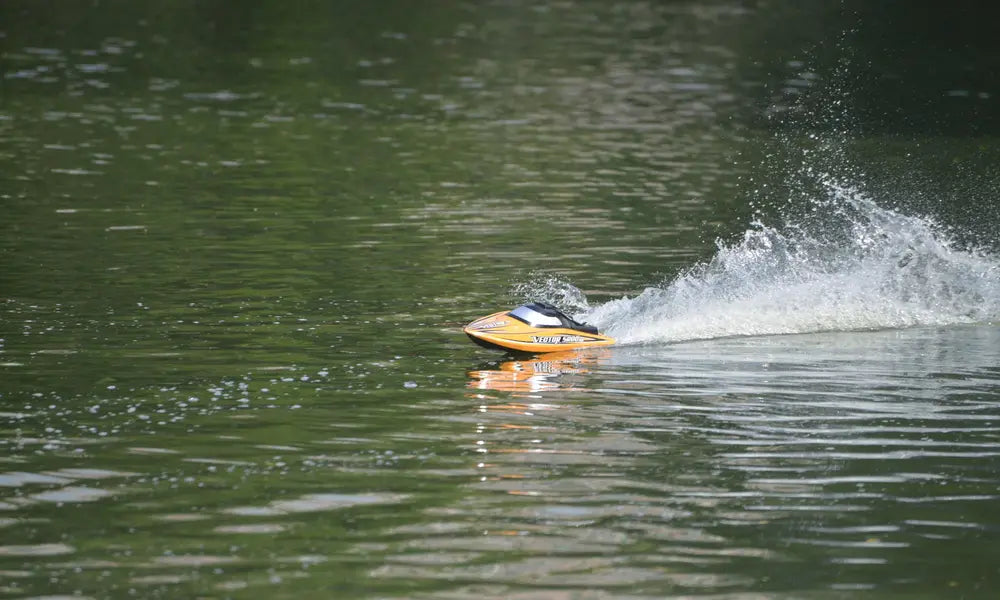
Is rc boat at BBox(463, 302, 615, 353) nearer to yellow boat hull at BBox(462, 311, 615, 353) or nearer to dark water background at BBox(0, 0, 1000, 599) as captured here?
yellow boat hull at BBox(462, 311, 615, 353)

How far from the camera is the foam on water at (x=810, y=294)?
2467 centimetres

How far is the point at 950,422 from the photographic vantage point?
19.3 m

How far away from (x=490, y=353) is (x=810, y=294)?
583 cm

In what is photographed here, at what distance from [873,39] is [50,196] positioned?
165 ft

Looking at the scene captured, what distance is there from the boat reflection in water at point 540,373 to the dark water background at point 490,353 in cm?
9

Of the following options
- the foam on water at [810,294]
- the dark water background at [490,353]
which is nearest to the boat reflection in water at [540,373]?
the dark water background at [490,353]

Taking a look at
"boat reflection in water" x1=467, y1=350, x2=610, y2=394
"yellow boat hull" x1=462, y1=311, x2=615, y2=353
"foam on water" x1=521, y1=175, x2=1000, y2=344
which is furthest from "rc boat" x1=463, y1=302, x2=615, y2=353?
"foam on water" x1=521, y1=175, x2=1000, y2=344

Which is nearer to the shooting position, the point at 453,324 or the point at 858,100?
the point at 453,324

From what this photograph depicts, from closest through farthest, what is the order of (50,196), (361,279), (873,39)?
(361,279), (50,196), (873,39)

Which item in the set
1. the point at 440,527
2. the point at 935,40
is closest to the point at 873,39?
the point at 935,40

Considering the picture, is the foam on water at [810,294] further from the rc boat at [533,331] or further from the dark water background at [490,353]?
the rc boat at [533,331]

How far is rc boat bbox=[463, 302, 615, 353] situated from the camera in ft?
74.6

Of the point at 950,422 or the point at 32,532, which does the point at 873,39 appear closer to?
the point at 950,422

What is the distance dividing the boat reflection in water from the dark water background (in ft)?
0.30
